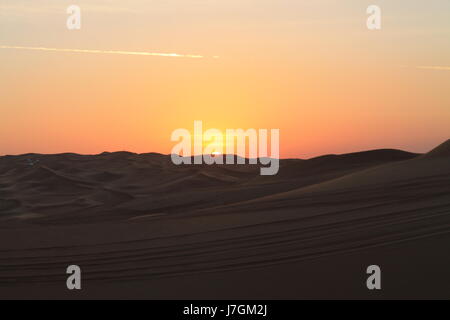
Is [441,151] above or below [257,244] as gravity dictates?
above

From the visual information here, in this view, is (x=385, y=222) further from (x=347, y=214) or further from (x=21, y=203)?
(x=21, y=203)

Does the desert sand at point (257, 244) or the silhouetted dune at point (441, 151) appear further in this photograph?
the silhouetted dune at point (441, 151)

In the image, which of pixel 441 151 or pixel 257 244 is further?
pixel 441 151

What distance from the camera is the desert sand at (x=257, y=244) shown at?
529 centimetres

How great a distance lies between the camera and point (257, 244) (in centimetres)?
649

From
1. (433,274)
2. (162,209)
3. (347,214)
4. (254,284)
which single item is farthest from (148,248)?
(162,209)

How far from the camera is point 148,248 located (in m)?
6.71

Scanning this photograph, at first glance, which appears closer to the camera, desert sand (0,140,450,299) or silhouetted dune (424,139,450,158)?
desert sand (0,140,450,299)

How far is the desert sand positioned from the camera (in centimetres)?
529

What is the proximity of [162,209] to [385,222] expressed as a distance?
16.1ft

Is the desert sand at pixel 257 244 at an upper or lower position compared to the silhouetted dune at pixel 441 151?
lower

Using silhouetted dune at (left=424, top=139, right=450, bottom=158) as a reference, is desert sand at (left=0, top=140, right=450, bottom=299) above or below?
below
